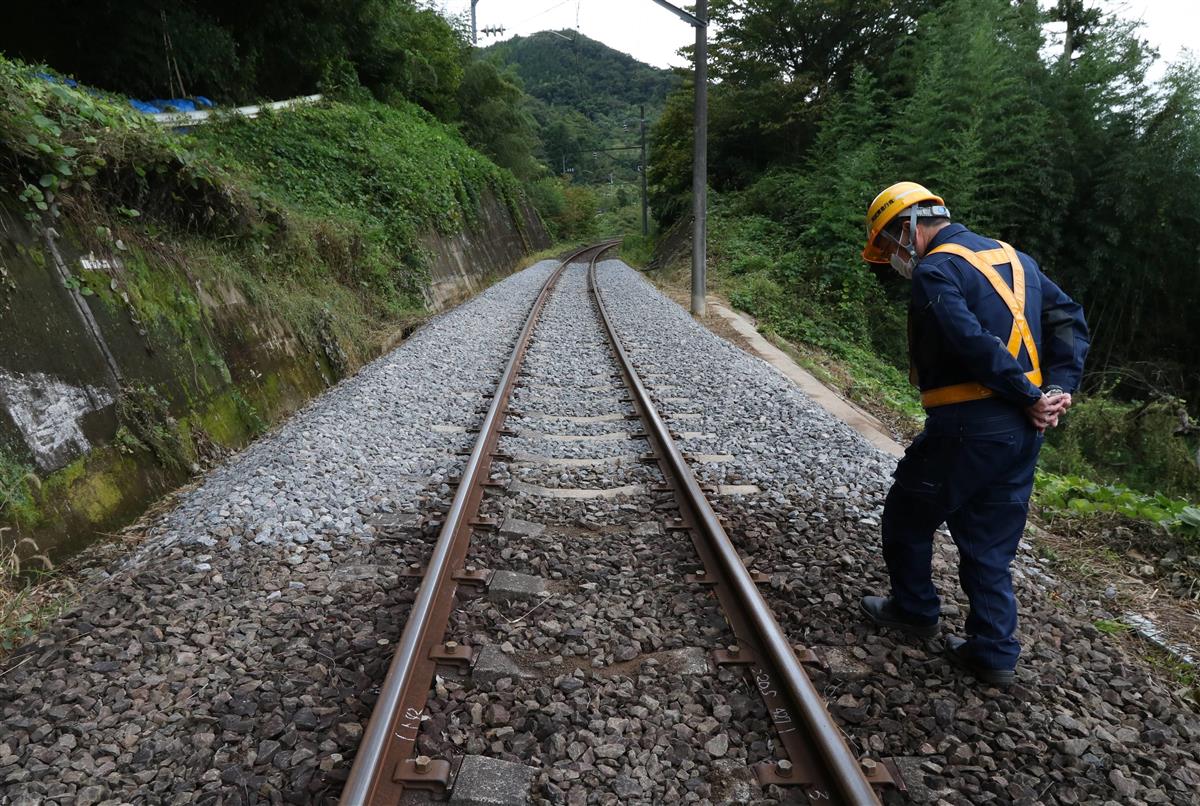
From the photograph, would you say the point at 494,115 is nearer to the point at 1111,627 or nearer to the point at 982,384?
the point at 982,384

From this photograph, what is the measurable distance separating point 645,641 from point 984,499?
140cm

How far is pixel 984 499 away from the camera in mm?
2346

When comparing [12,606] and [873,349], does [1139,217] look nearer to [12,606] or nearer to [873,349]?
[873,349]

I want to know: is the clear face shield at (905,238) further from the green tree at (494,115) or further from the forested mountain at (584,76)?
the forested mountain at (584,76)

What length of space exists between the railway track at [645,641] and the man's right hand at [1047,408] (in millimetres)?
1179

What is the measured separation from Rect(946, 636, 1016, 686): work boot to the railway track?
55cm

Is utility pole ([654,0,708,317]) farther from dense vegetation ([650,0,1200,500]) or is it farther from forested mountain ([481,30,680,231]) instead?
forested mountain ([481,30,680,231])

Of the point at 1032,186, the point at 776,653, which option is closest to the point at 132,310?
the point at 776,653

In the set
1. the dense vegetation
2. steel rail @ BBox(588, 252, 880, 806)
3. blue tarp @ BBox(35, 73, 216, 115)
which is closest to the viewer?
steel rail @ BBox(588, 252, 880, 806)

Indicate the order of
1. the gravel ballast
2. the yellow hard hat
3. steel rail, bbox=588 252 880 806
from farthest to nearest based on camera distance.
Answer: the yellow hard hat → the gravel ballast → steel rail, bbox=588 252 880 806

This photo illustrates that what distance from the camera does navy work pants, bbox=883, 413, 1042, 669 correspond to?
2.27m

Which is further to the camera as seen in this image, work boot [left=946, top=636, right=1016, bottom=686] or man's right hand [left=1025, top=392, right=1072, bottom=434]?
work boot [left=946, top=636, right=1016, bottom=686]

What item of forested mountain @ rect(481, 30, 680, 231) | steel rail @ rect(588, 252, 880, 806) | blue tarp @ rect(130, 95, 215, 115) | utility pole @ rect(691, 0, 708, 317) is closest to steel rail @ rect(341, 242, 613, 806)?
steel rail @ rect(588, 252, 880, 806)

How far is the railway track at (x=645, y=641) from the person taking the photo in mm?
1909
